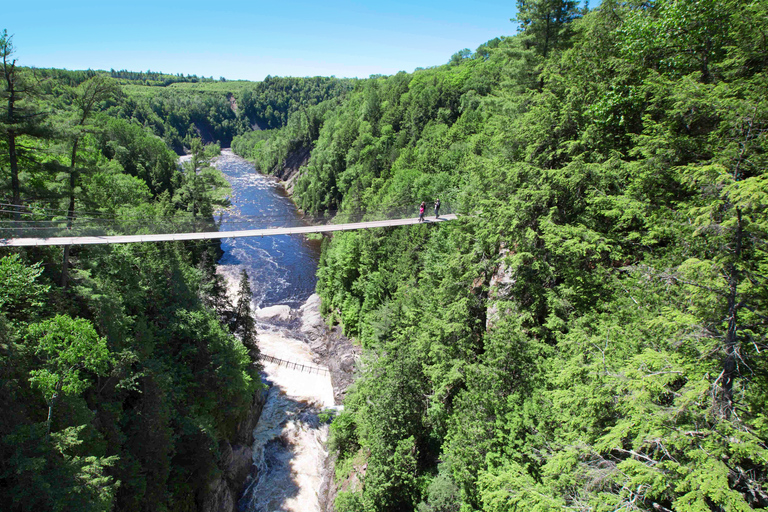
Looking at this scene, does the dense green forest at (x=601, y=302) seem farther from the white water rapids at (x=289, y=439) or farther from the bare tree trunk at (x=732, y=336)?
the white water rapids at (x=289, y=439)

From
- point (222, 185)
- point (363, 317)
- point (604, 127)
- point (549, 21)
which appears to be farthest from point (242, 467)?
point (222, 185)

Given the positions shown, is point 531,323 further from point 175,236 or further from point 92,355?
point 175,236

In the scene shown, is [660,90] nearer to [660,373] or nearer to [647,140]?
[647,140]

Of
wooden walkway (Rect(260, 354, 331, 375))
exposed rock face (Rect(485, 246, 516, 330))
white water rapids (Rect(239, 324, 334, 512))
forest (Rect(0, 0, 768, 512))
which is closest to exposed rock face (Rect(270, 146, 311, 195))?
wooden walkway (Rect(260, 354, 331, 375))

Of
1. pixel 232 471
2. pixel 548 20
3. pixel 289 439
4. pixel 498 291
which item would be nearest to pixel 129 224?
pixel 232 471

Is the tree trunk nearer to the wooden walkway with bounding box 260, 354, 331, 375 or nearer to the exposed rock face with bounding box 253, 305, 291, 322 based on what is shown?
the wooden walkway with bounding box 260, 354, 331, 375

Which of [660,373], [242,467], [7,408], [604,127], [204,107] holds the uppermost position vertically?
[204,107]
